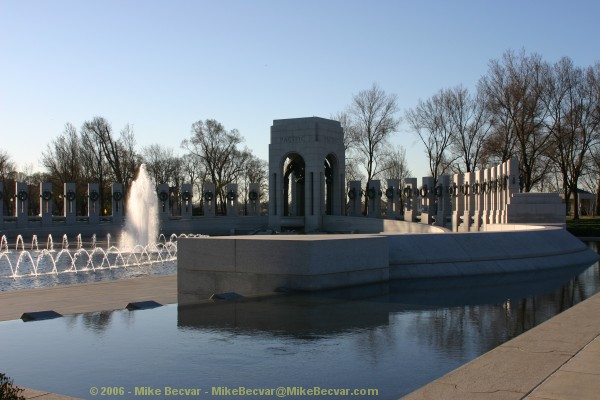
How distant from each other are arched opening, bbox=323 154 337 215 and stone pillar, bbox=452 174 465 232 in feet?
27.1

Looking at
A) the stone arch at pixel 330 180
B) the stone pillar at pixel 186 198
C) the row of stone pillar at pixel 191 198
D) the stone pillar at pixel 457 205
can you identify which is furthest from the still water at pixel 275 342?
the stone pillar at pixel 186 198

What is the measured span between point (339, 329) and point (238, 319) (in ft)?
4.79

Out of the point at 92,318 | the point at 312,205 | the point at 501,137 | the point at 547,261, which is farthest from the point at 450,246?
the point at 501,137

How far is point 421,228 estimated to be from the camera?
32.6 meters

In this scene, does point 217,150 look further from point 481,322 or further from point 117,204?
point 481,322

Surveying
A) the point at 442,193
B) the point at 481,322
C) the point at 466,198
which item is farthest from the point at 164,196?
the point at 481,322

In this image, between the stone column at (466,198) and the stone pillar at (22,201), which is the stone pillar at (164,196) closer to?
the stone pillar at (22,201)

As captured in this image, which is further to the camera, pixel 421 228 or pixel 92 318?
pixel 421 228

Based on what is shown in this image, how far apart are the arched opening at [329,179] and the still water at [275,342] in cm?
3263

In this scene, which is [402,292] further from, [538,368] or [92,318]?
[538,368]

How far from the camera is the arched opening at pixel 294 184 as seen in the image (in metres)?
44.5

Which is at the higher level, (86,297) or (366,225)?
(366,225)

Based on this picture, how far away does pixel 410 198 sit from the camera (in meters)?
43.2

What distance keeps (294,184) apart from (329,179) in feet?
8.41
